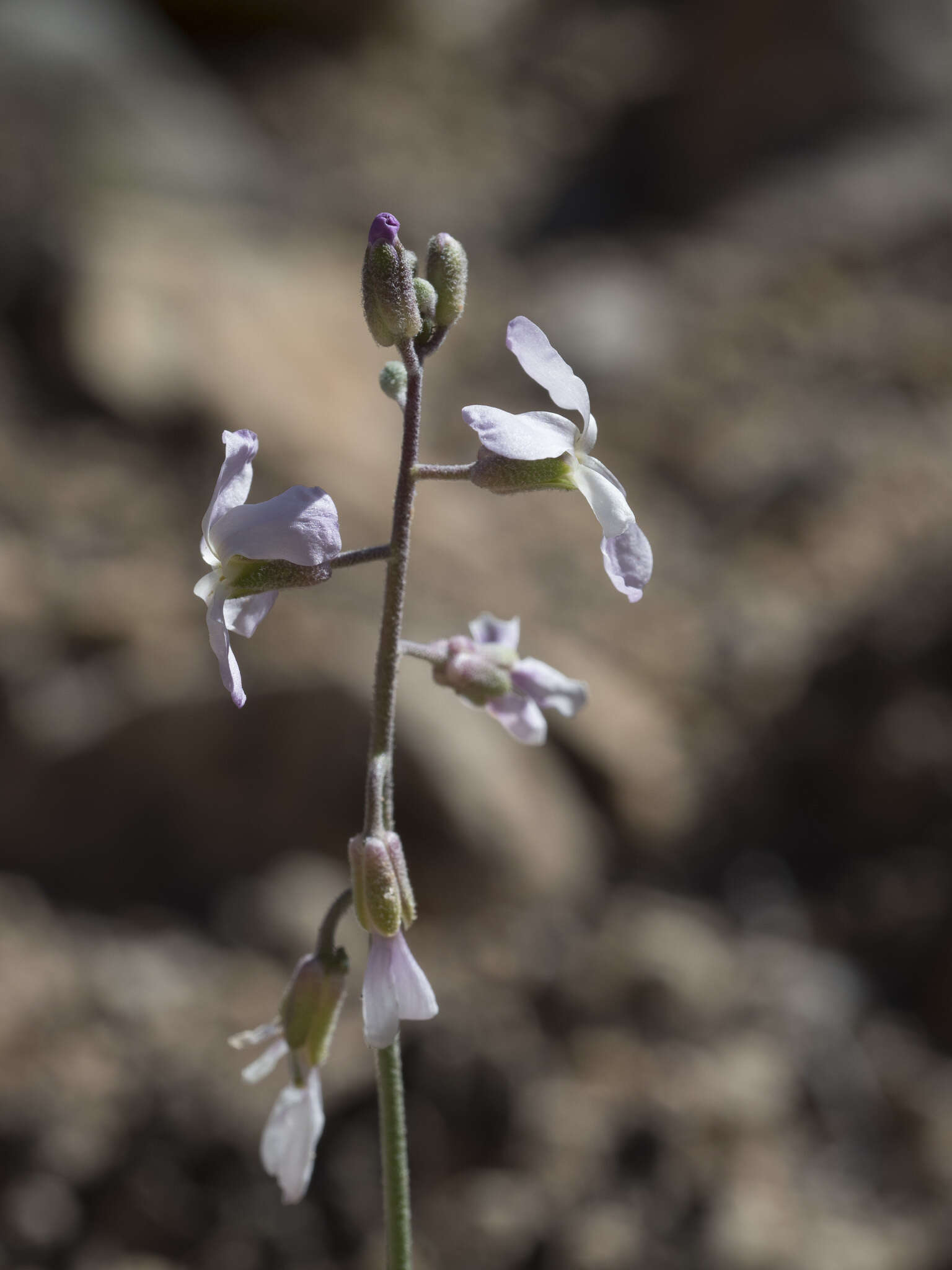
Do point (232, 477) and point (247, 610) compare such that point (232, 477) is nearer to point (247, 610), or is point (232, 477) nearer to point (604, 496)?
point (247, 610)

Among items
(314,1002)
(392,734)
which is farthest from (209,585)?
(314,1002)

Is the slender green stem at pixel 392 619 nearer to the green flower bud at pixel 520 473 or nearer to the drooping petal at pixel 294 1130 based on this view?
the green flower bud at pixel 520 473

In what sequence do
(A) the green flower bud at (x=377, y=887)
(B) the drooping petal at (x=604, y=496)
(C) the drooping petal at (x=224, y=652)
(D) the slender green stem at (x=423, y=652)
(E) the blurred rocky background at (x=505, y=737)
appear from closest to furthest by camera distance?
1. (C) the drooping petal at (x=224, y=652)
2. (B) the drooping petal at (x=604, y=496)
3. (A) the green flower bud at (x=377, y=887)
4. (D) the slender green stem at (x=423, y=652)
5. (E) the blurred rocky background at (x=505, y=737)

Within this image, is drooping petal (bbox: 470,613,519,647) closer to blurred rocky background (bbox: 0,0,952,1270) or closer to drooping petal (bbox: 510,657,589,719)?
drooping petal (bbox: 510,657,589,719)

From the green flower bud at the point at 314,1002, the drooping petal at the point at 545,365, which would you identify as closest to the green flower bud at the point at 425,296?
the drooping petal at the point at 545,365

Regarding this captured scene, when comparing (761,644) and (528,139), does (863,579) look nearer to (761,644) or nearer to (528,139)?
(761,644)

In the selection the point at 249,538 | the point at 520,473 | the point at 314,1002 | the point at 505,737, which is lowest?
the point at 505,737

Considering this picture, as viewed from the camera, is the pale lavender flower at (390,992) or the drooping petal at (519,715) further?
the drooping petal at (519,715)


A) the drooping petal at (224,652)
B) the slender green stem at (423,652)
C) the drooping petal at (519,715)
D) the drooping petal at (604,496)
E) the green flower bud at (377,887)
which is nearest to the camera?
the drooping petal at (224,652)
